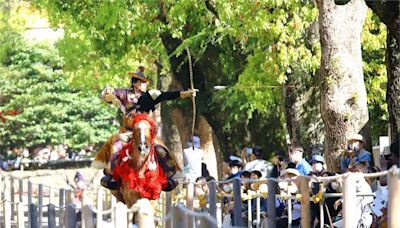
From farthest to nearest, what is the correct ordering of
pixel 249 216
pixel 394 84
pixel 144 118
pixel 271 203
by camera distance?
pixel 144 118, pixel 394 84, pixel 249 216, pixel 271 203

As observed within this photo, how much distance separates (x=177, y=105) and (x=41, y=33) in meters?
49.3

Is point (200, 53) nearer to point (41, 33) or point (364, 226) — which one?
point (364, 226)

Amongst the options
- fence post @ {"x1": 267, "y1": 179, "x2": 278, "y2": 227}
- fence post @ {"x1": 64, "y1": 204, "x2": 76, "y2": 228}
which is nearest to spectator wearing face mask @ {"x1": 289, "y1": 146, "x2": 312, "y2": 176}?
fence post @ {"x1": 267, "y1": 179, "x2": 278, "y2": 227}

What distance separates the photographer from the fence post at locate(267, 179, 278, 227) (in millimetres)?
15836

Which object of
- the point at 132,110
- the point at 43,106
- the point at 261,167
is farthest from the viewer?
the point at 43,106

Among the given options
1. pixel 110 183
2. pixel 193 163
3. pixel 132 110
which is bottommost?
pixel 110 183

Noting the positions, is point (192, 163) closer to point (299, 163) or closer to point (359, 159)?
point (299, 163)

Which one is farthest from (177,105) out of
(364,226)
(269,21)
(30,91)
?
(30,91)

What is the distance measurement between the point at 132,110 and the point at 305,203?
562 centimetres

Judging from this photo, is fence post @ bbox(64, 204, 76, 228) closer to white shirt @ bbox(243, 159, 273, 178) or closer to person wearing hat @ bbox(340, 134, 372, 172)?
person wearing hat @ bbox(340, 134, 372, 172)

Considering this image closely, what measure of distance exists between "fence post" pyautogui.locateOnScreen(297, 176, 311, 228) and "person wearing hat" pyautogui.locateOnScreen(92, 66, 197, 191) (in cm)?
476

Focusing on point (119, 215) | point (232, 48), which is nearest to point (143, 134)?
point (119, 215)

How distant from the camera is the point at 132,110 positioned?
64.7 ft

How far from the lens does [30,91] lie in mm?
63719
